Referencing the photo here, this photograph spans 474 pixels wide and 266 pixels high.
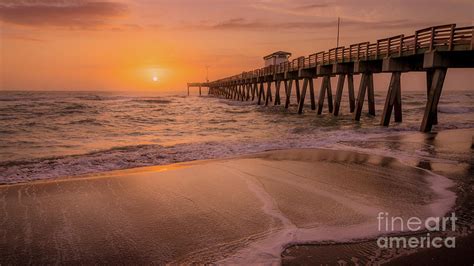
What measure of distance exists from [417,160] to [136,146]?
29.2ft

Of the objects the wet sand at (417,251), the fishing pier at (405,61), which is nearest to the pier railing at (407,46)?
the fishing pier at (405,61)

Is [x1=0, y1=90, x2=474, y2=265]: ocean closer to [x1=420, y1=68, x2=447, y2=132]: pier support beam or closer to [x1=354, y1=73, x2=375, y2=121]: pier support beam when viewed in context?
[x1=420, y1=68, x2=447, y2=132]: pier support beam

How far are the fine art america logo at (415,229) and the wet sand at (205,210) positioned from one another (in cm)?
16

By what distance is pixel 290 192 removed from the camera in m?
5.81

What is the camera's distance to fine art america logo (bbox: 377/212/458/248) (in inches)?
147

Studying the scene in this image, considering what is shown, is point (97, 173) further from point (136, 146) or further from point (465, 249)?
point (465, 249)

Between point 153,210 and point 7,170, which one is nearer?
point 153,210

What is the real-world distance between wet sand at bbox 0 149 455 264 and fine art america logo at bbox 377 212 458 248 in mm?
161

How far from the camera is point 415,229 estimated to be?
4168mm

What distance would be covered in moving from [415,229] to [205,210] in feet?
→ 9.02

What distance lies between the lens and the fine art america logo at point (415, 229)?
373cm

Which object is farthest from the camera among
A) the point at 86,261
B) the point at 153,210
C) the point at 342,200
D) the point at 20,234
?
the point at 342,200

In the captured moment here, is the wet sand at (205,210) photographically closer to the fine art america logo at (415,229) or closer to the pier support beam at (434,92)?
the fine art america logo at (415,229)

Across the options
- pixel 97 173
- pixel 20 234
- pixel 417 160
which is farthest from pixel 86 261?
pixel 417 160
